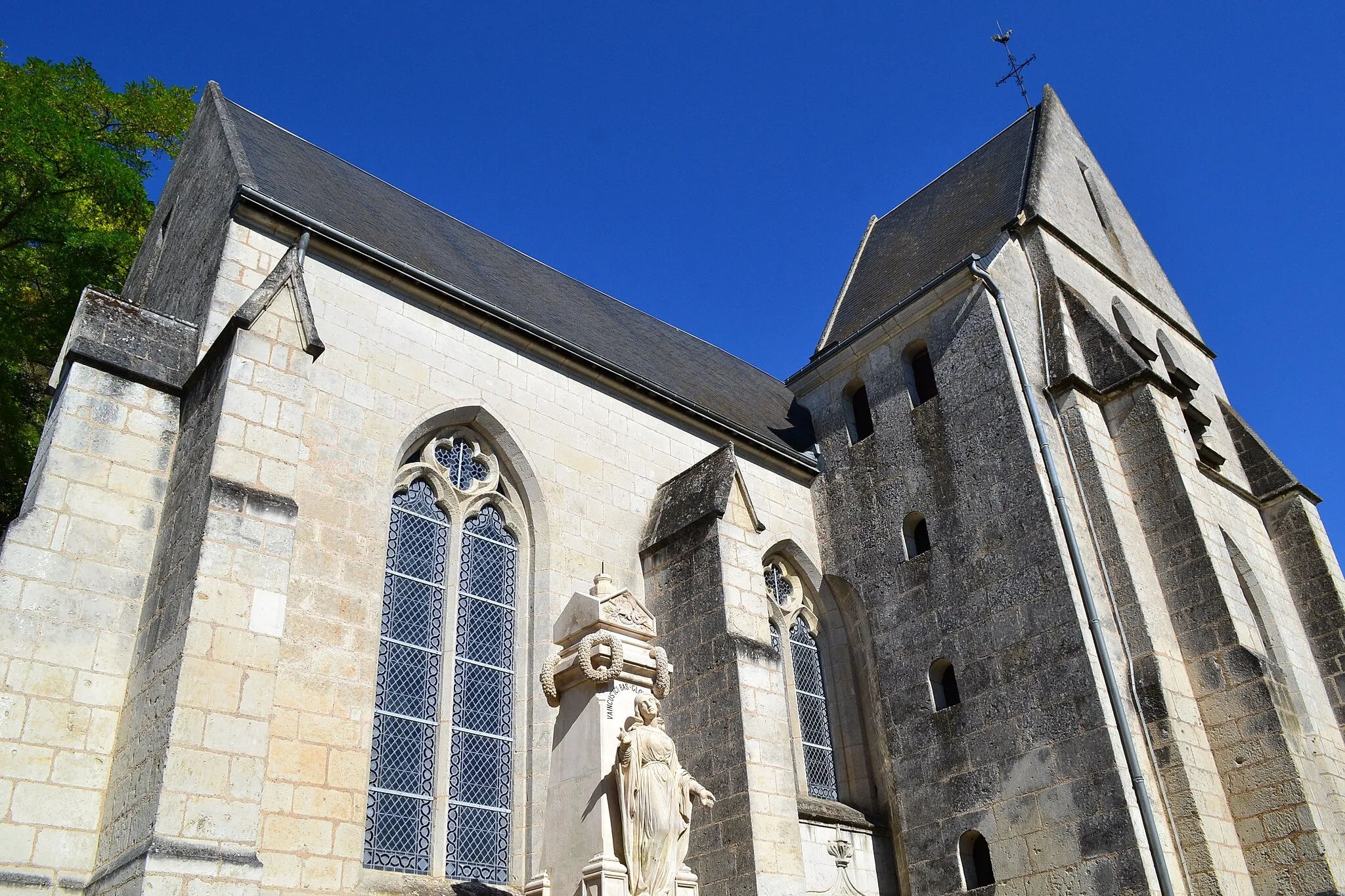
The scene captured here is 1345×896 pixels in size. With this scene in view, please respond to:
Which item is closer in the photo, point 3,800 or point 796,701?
point 3,800

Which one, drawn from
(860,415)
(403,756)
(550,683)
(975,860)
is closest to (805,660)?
(975,860)

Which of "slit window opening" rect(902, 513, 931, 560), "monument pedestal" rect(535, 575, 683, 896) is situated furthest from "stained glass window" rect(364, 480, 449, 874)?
"slit window opening" rect(902, 513, 931, 560)

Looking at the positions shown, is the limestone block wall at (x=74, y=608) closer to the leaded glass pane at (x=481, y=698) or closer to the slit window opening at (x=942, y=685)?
the leaded glass pane at (x=481, y=698)

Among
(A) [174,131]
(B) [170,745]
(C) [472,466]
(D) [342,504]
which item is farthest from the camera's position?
(A) [174,131]

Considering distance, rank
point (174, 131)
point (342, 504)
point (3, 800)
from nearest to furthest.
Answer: point (3, 800) → point (342, 504) → point (174, 131)

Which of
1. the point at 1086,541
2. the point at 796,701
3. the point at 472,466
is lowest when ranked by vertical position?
the point at 796,701

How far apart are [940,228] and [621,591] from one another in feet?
34.1

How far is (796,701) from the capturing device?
12031 millimetres

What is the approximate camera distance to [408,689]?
8867mm

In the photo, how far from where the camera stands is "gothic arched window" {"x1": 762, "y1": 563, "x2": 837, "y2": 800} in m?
11.7

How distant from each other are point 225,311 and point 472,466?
105 inches

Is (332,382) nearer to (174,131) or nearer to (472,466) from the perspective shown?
(472,466)

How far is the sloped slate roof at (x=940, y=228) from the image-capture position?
555 inches

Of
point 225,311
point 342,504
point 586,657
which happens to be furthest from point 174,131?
point 586,657
